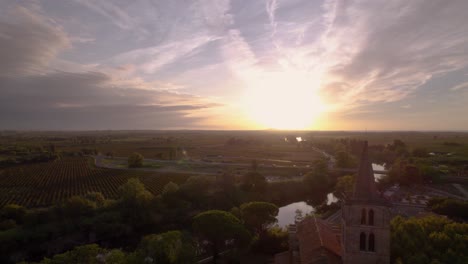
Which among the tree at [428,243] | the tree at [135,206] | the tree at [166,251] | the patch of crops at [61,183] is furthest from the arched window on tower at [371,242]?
the patch of crops at [61,183]

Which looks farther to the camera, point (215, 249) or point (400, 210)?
point (400, 210)

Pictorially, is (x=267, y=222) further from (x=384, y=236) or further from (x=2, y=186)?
(x=2, y=186)

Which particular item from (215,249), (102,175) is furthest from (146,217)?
(102,175)

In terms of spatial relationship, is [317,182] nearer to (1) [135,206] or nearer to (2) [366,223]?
(1) [135,206]

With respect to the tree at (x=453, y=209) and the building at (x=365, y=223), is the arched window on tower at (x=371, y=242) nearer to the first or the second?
the building at (x=365, y=223)

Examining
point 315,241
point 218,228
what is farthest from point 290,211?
point 315,241

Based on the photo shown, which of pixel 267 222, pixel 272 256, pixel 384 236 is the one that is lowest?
pixel 272 256
